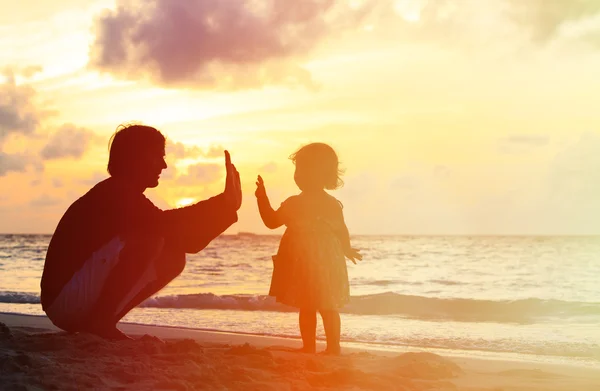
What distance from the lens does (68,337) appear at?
13.5ft

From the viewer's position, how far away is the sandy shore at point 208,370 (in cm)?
337

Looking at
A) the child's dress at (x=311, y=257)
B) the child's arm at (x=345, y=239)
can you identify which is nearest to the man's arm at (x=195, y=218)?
the child's dress at (x=311, y=257)

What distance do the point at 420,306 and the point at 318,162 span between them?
8.04 m

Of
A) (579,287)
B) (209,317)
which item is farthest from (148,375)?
(579,287)

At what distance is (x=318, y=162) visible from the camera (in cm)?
587

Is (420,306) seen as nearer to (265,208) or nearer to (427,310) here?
(427,310)

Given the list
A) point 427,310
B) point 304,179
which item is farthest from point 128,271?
point 427,310

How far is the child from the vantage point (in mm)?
5594

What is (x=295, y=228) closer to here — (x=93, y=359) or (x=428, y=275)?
(x=93, y=359)

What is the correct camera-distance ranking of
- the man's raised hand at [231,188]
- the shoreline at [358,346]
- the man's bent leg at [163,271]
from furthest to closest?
the shoreline at [358,346], the man's raised hand at [231,188], the man's bent leg at [163,271]

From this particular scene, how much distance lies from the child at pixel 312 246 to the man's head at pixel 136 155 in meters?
1.35

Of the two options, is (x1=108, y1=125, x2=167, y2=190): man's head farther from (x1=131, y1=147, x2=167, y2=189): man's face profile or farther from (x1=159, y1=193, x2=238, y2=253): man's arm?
(x1=159, y1=193, x2=238, y2=253): man's arm

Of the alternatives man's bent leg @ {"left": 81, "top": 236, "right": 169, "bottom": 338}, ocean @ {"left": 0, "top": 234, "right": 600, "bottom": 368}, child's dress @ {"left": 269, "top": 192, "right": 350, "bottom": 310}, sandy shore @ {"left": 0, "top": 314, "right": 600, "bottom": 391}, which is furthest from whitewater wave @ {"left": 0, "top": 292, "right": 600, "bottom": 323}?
man's bent leg @ {"left": 81, "top": 236, "right": 169, "bottom": 338}

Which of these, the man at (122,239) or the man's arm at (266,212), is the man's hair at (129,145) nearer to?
the man at (122,239)
